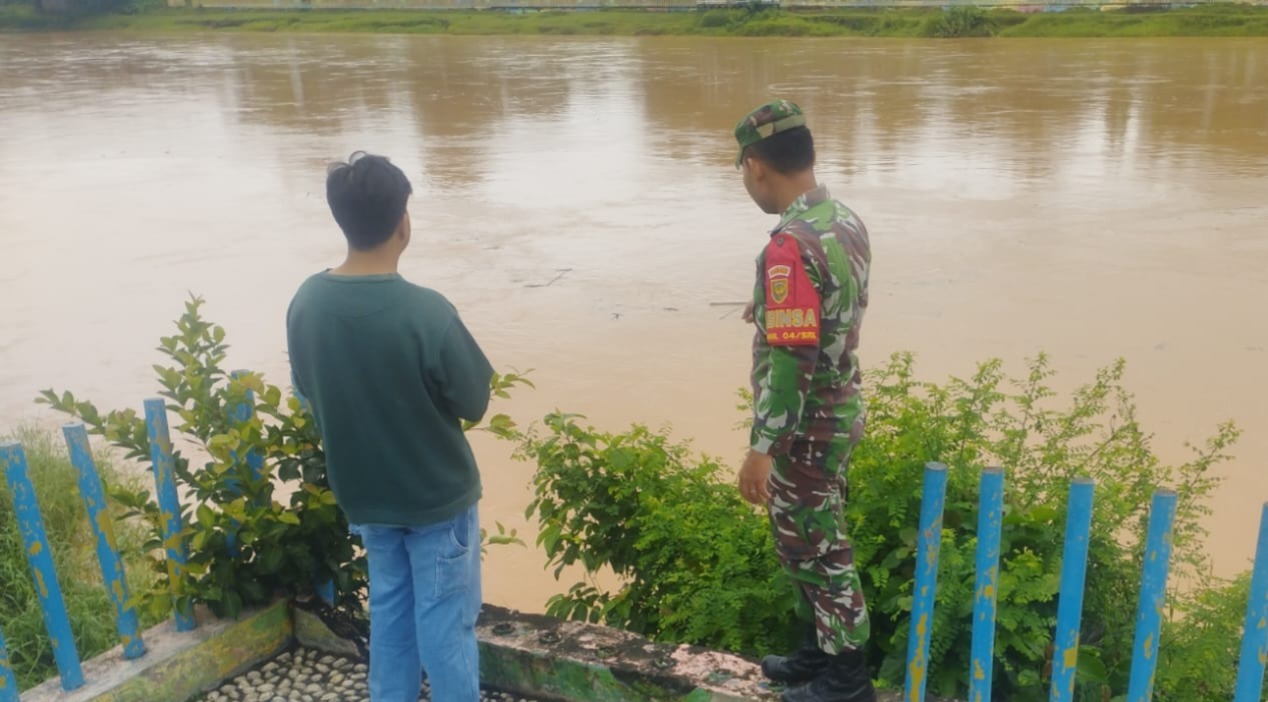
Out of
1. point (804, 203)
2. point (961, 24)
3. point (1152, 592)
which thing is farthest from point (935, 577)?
point (961, 24)

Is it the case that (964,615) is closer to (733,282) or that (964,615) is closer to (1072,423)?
(1072,423)

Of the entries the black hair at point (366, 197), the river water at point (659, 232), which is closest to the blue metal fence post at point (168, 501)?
the black hair at point (366, 197)

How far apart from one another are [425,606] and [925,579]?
1076mm

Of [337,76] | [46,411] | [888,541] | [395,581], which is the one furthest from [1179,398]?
[337,76]

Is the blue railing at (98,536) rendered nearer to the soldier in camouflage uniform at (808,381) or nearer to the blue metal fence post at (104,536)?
the blue metal fence post at (104,536)

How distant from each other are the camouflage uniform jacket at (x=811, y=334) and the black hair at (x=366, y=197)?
2.52 ft

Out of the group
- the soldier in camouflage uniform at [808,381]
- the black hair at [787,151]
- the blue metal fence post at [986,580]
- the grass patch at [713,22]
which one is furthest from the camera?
the grass patch at [713,22]

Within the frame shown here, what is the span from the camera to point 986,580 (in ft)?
7.50

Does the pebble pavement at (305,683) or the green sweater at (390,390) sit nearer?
the green sweater at (390,390)

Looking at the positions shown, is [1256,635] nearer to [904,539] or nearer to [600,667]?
[904,539]

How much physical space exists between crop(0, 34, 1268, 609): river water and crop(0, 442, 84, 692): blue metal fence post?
1603mm

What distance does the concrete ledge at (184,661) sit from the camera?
279 centimetres

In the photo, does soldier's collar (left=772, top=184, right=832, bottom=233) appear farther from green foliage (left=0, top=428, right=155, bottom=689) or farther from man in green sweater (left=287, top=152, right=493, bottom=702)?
green foliage (left=0, top=428, right=155, bottom=689)

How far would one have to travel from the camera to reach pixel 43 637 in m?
3.48
